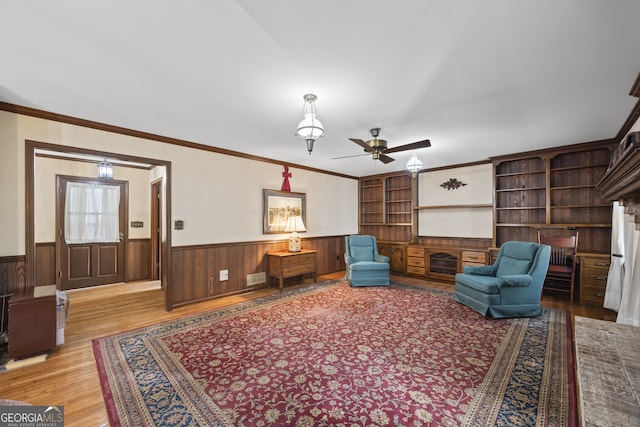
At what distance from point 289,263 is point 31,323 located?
322cm

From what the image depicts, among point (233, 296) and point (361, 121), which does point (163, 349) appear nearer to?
point (233, 296)

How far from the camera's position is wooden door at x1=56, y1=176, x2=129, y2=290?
4.94 metres

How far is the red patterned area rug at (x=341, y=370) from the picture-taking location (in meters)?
1.81

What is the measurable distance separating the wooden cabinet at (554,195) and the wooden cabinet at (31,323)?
635cm

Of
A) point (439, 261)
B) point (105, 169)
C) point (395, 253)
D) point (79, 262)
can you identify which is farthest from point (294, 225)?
point (79, 262)

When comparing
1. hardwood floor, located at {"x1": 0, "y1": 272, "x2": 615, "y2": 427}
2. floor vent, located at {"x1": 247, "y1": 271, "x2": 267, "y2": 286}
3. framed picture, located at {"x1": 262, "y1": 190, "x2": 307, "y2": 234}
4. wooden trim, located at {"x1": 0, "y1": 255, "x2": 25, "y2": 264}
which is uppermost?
framed picture, located at {"x1": 262, "y1": 190, "x2": 307, "y2": 234}

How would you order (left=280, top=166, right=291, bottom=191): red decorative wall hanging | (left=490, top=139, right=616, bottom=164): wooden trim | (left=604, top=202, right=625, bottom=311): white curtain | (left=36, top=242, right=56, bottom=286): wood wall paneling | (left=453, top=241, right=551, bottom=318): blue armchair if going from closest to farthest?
(left=453, top=241, right=551, bottom=318): blue armchair, (left=604, top=202, right=625, bottom=311): white curtain, (left=490, top=139, right=616, bottom=164): wooden trim, (left=36, top=242, right=56, bottom=286): wood wall paneling, (left=280, top=166, right=291, bottom=191): red decorative wall hanging

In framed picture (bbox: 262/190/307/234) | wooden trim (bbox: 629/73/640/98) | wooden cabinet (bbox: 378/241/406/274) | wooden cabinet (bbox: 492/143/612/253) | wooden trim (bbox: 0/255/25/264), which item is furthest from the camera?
wooden cabinet (bbox: 378/241/406/274)

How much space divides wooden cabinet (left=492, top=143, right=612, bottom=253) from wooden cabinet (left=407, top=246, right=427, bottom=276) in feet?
4.50

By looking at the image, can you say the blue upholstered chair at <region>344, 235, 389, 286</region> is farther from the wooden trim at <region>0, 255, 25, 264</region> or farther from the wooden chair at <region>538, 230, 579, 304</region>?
the wooden trim at <region>0, 255, 25, 264</region>

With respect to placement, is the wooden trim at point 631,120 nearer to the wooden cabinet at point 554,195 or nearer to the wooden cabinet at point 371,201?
the wooden cabinet at point 554,195

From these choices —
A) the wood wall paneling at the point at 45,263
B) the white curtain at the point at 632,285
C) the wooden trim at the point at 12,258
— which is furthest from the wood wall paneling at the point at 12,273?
the white curtain at the point at 632,285

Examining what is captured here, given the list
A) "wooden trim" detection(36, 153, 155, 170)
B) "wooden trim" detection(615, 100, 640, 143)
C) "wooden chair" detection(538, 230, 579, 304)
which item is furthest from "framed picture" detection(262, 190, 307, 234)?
"wooden trim" detection(615, 100, 640, 143)

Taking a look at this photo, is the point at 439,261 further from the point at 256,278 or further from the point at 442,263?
the point at 256,278
